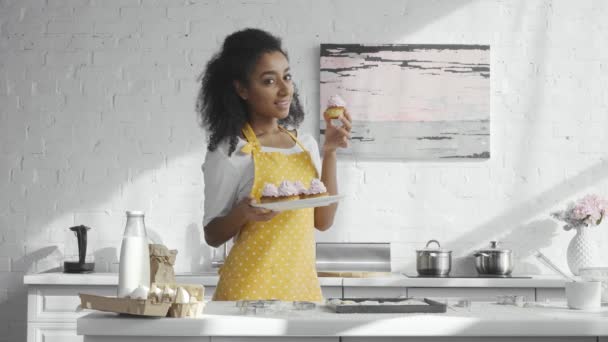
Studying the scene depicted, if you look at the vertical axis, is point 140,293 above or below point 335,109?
below

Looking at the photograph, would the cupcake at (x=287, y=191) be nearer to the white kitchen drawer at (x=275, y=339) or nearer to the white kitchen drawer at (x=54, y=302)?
the white kitchen drawer at (x=275, y=339)

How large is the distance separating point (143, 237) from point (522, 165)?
2.90m

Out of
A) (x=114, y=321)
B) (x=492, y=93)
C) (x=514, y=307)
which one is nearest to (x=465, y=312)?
(x=514, y=307)

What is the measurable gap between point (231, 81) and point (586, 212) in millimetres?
2402

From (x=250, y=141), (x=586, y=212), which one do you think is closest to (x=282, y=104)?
(x=250, y=141)

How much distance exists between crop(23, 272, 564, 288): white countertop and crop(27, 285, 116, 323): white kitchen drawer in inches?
1.5

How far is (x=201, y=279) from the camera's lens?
358 cm

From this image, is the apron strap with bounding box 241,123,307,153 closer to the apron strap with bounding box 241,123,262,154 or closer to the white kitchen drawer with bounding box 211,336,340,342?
the apron strap with bounding box 241,123,262,154

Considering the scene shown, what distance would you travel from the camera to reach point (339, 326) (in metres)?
1.63

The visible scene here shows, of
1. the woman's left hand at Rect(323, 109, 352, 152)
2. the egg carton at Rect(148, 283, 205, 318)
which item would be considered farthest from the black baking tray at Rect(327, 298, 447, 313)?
the woman's left hand at Rect(323, 109, 352, 152)

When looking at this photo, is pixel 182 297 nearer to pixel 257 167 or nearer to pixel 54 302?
pixel 257 167

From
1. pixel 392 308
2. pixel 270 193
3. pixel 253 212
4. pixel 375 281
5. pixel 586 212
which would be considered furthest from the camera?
pixel 586 212

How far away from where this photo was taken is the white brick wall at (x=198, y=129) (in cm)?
414

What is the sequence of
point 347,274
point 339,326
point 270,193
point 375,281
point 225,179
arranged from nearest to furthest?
point 339,326 < point 270,193 < point 225,179 < point 375,281 < point 347,274
